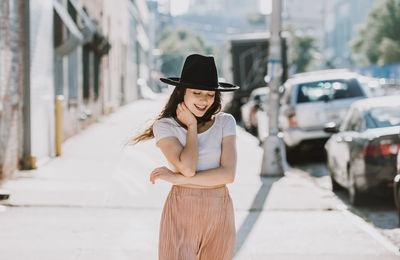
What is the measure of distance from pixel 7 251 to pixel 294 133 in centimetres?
870

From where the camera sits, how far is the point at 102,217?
8.05m

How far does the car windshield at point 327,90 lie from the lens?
46.6 ft

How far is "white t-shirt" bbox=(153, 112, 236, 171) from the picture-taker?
11.9 ft

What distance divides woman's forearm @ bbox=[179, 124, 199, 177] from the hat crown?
0.86ft

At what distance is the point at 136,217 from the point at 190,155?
4.75 metres

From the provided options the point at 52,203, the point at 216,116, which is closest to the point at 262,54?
the point at 52,203

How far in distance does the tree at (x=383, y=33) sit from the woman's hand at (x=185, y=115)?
69.4 meters

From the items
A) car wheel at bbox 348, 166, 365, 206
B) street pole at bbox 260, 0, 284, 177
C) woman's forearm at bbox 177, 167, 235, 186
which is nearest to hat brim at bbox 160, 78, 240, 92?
woman's forearm at bbox 177, 167, 235, 186

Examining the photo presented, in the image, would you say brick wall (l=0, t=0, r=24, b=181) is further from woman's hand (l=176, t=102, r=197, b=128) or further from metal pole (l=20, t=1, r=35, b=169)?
woman's hand (l=176, t=102, r=197, b=128)

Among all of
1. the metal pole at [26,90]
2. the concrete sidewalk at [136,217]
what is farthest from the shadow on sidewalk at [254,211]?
the metal pole at [26,90]

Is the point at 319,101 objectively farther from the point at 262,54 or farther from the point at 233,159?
the point at 262,54

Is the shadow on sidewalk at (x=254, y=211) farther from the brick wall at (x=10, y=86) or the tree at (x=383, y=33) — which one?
the tree at (x=383, y=33)

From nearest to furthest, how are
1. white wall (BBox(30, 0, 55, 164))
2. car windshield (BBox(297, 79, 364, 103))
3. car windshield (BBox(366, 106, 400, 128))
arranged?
car windshield (BBox(366, 106, 400, 128)) < white wall (BBox(30, 0, 55, 164)) < car windshield (BBox(297, 79, 364, 103))

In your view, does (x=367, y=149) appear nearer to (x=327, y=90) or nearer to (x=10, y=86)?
(x=10, y=86)
